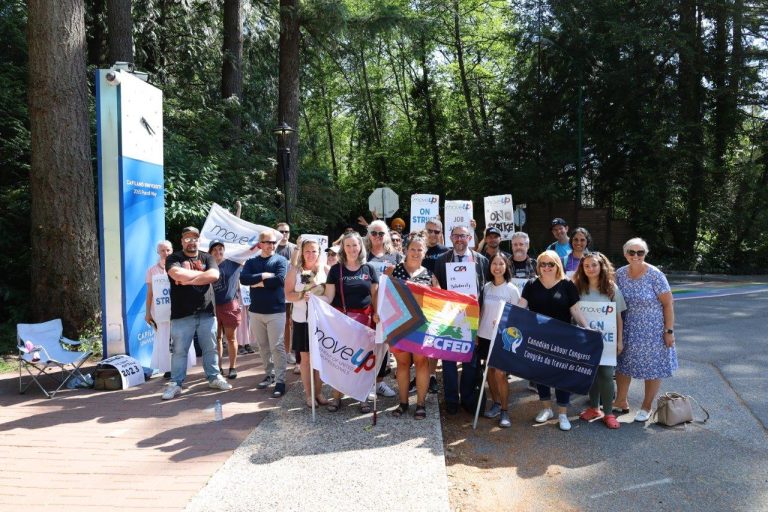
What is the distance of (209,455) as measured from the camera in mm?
4668

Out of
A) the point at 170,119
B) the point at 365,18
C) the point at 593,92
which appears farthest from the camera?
the point at 593,92

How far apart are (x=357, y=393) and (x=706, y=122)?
80.6 ft

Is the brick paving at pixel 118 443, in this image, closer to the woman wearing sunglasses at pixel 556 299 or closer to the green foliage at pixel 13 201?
the woman wearing sunglasses at pixel 556 299

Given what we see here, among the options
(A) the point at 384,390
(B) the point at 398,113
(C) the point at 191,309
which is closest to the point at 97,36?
(C) the point at 191,309

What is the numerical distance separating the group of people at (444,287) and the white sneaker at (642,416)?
10 mm

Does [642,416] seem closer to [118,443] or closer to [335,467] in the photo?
[335,467]

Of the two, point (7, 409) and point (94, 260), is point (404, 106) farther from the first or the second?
point (7, 409)

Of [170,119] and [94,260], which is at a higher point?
[170,119]

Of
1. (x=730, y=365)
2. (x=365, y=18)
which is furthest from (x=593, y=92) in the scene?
(x=730, y=365)

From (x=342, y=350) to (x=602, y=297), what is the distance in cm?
264

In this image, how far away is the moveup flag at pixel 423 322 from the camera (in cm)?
543

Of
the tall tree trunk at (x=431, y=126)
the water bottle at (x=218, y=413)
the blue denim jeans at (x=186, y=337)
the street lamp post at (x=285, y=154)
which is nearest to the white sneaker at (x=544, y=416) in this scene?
the water bottle at (x=218, y=413)

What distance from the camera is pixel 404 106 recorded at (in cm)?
3788

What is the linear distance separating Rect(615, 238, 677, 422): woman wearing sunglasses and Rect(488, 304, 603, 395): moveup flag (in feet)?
1.62
